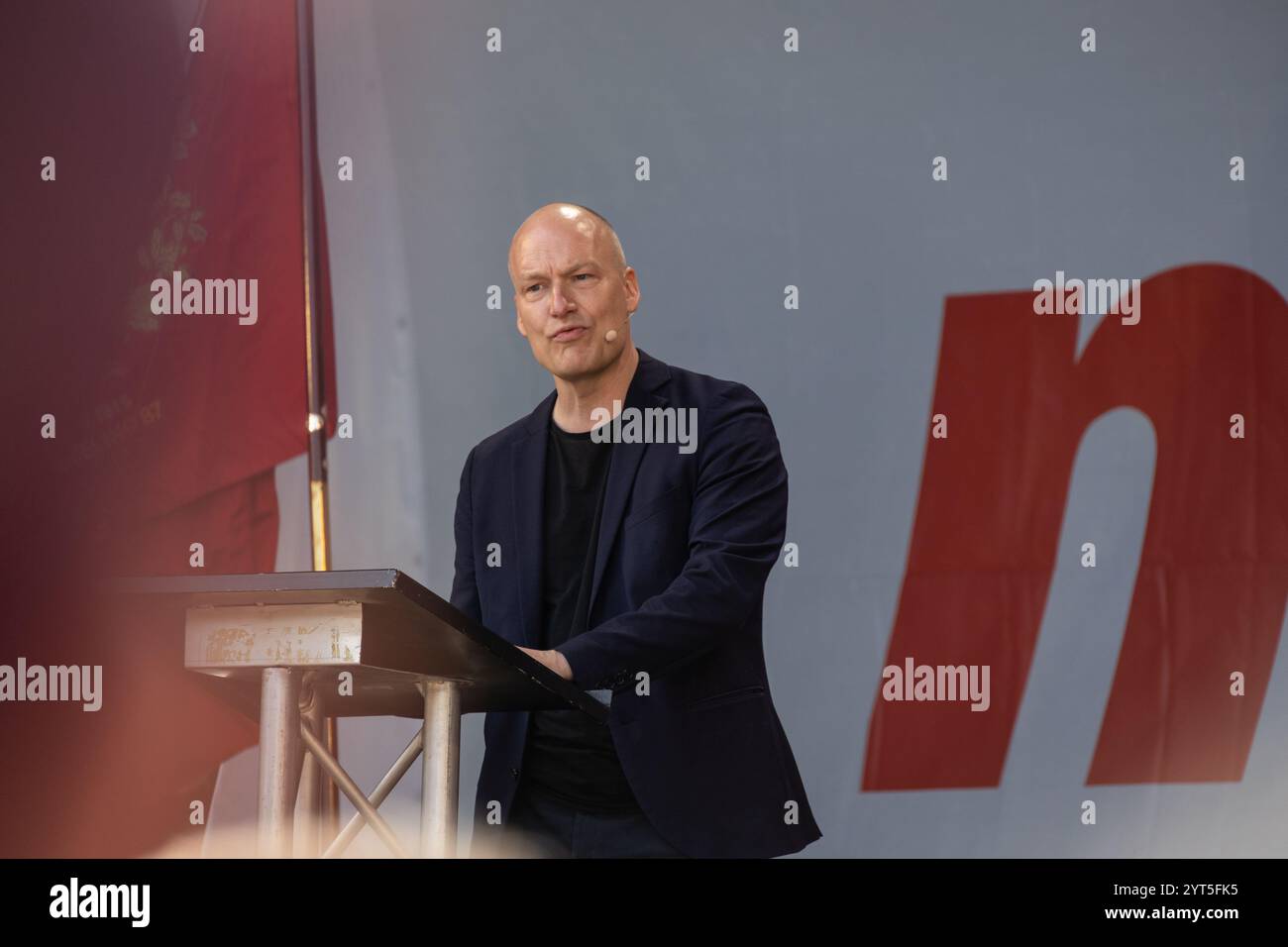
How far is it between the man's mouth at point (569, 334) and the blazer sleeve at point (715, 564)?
0.32 metres

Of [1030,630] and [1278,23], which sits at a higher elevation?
[1278,23]

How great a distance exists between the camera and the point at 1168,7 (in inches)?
142

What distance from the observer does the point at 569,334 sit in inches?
103

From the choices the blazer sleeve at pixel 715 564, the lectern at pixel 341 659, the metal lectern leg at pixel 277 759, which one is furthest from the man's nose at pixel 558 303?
the metal lectern leg at pixel 277 759

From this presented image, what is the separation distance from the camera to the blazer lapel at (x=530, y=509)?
7.93 ft

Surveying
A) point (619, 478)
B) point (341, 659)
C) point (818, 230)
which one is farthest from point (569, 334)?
point (341, 659)

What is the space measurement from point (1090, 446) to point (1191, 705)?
0.74 m

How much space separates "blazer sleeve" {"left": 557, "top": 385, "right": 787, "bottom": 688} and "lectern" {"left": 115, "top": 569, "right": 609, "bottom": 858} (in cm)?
28

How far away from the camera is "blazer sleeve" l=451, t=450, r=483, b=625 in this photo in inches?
102

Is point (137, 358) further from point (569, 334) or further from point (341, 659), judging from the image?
point (341, 659)

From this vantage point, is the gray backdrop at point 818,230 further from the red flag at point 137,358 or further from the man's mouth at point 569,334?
the man's mouth at point 569,334

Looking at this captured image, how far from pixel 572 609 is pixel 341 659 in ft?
3.27

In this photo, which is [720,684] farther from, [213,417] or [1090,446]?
[213,417]
